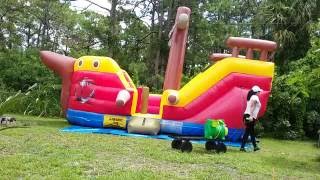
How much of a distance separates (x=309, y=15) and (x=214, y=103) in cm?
790

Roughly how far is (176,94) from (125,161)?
4436mm

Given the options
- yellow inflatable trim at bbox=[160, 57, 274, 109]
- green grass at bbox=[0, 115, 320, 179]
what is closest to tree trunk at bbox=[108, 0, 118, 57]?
yellow inflatable trim at bbox=[160, 57, 274, 109]

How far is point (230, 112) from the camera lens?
11078 millimetres

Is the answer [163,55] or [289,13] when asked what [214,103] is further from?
[163,55]

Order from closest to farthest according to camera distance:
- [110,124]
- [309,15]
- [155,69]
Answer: [110,124], [309,15], [155,69]

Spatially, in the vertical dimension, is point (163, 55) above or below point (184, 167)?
above

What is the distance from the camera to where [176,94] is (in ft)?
36.8

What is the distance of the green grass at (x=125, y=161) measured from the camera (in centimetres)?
589

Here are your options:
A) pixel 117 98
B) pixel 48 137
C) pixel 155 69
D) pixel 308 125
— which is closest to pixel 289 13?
pixel 308 125

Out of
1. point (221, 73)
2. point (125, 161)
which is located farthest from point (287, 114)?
point (125, 161)

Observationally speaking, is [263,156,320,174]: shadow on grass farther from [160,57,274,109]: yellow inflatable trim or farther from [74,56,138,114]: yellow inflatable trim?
[74,56,138,114]: yellow inflatable trim

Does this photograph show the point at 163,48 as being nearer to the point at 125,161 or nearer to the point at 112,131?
the point at 112,131

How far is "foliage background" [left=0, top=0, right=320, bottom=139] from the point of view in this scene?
14453 mm

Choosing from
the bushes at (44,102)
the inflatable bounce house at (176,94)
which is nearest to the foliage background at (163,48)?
the bushes at (44,102)
